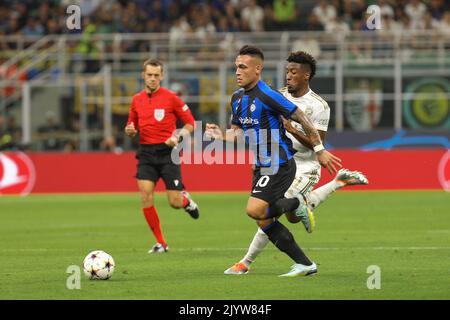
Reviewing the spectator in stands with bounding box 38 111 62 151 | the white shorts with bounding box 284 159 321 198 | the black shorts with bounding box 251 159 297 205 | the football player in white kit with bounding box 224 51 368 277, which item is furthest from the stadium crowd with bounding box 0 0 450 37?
the black shorts with bounding box 251 159 297 205

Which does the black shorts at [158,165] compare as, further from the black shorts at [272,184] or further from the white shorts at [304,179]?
the black shorts at [272,184]

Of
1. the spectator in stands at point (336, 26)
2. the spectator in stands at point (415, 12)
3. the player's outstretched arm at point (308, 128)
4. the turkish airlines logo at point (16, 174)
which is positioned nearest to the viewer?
Result: the player's outstretched arm at point (308, 128)

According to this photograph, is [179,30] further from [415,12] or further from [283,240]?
[283,240]

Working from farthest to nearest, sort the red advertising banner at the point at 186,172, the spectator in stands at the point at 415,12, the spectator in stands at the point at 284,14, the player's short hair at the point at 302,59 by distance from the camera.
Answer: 1. the spectator in stands at the point at 284,14
2. the spectator in stands at the point at 415,12
3. the red advertising banner at the point at 186,172
4. the player's short hair at the point at 302,59

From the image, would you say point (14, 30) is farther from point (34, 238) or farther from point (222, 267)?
point (222, 267)

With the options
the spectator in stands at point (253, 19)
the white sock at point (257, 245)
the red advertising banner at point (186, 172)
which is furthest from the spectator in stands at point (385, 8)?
the white sock at point (257, 245)

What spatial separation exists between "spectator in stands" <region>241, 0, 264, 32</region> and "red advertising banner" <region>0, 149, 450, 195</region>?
21.4ft

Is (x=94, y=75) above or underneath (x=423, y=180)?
above

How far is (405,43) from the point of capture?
30031mm

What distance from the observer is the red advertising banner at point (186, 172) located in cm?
2630

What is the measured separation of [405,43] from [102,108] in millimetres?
→ 8659

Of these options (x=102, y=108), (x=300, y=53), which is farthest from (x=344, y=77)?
(x=300, y=53)

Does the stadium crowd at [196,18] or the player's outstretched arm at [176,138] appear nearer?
the player's outstretched arm at [176,138]

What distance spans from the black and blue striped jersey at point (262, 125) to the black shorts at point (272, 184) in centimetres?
10
